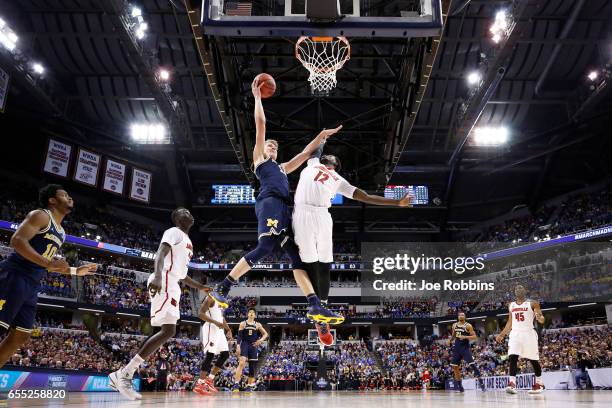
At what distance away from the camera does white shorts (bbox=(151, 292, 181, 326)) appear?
6.04 meters

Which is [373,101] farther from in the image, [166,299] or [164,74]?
[166,299]

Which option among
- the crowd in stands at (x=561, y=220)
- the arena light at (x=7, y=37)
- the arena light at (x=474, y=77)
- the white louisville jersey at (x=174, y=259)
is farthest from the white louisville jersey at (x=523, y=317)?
the arena light at (x=7, y=37)

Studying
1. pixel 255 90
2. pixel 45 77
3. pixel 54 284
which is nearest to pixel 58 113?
pixel 45 77

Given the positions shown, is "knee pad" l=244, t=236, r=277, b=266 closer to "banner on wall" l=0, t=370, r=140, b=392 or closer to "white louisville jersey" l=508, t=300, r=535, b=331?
"white louisville jersey" l=508, t=300, r=535, b=331

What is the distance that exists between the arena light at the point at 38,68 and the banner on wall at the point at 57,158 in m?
3.75

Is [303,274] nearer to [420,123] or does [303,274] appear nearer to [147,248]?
[420,123]

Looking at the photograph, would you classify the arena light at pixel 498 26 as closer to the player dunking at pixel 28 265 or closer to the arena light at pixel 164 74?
the arena light at pixel 164 74

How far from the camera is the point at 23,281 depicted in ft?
14.4

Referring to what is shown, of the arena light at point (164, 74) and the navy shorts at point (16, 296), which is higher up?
the arena light at point (164, 74)

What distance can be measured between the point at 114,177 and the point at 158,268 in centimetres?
2578

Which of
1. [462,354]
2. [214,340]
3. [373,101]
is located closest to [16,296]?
[214,340]

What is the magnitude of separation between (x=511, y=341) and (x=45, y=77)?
1013 inches

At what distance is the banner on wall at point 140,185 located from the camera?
98.7 feet

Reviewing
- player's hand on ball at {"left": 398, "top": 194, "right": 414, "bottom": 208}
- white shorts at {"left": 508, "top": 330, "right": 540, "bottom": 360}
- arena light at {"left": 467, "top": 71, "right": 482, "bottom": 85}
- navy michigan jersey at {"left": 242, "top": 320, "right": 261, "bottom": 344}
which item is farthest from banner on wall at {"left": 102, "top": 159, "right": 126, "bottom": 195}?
player's hand on ball at {"left": 398, "top": 194, "right": 414, "bottom": 208}
